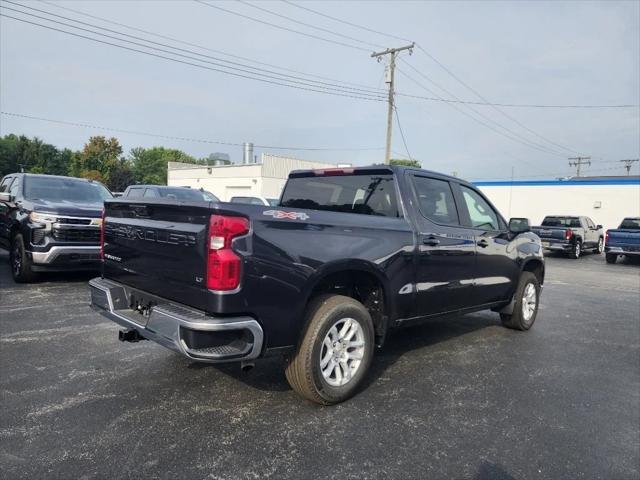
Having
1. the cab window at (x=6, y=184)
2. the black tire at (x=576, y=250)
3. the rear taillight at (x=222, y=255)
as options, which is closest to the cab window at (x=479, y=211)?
the rear taillight at (x=222, y=255)

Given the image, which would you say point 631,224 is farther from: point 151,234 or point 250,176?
point 250,176

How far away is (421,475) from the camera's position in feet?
8.72

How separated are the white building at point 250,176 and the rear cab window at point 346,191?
33.7 m

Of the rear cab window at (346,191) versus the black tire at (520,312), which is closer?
the rear cab window at (346,191)

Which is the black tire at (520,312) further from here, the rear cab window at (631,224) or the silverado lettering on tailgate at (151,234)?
the rear cab window at (631,224)

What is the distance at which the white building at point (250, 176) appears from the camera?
4091 centimetres

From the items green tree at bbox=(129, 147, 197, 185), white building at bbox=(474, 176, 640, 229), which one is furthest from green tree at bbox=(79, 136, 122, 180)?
white building at bbox=(474, 176, 640, 229)

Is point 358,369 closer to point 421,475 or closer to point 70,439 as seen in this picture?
point 421,475

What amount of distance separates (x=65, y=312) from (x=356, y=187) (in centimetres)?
426

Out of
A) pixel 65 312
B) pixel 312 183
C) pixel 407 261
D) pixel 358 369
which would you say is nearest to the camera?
pixel 358 369

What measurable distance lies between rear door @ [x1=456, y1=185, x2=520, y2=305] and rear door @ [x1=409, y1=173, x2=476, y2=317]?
167mm

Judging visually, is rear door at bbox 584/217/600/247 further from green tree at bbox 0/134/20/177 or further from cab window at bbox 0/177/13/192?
green tree at bbox 0/134/20/177

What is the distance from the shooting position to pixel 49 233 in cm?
686

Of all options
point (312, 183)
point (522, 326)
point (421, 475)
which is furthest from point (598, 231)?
point (421, 475)
